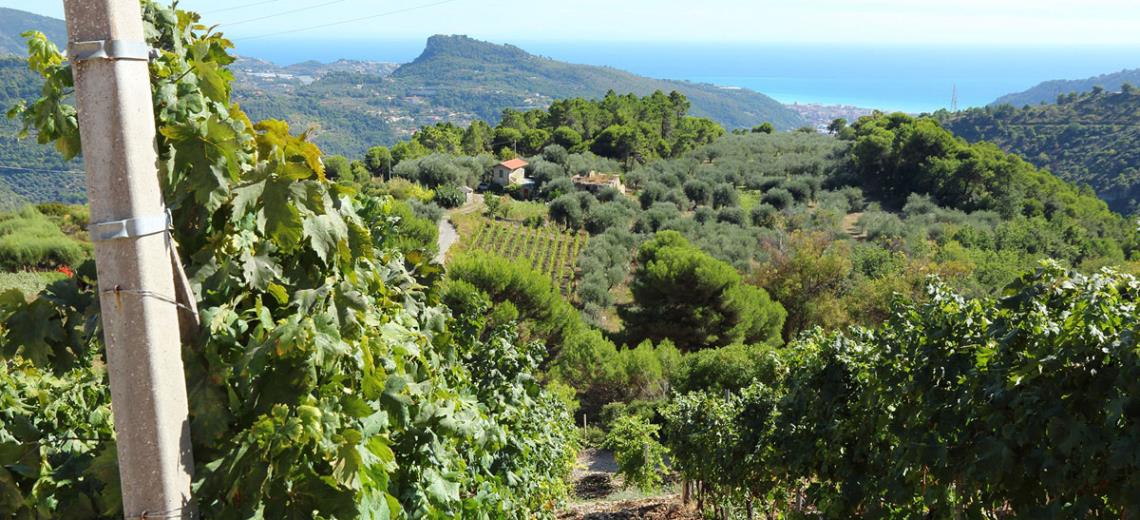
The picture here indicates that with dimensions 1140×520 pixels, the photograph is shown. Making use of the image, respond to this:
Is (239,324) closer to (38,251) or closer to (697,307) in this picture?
(38,251)

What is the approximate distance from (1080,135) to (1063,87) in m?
90.6

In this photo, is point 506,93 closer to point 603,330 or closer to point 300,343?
point 603,330

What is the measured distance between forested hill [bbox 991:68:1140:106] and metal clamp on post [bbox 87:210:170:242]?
5293 inches

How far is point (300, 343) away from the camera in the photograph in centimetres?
140

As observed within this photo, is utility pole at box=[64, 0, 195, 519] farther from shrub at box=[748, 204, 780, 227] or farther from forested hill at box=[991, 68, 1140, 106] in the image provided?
forested hill at box=[991, 68, 1140, 106]

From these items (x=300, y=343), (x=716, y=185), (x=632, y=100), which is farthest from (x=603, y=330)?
(x=632, y=100)

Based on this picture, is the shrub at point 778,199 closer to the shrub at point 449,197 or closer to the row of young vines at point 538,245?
the row of young vines at point 538,245

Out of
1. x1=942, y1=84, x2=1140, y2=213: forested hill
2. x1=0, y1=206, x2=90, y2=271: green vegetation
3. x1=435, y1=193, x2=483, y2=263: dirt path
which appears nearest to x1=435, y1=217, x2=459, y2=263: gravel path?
x1=435, y1=193, x2=483, y2=263: dirt path

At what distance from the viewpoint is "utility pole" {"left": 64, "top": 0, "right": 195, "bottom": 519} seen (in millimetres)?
1142

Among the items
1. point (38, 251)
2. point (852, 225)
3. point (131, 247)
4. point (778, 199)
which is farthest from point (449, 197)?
point (131, 247)

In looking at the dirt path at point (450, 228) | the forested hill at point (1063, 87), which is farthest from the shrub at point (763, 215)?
the forested hill at point (1063, 87)

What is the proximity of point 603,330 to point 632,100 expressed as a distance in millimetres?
45853

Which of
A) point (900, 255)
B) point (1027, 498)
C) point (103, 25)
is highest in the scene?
point (103, 25)

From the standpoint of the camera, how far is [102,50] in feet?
3.72
